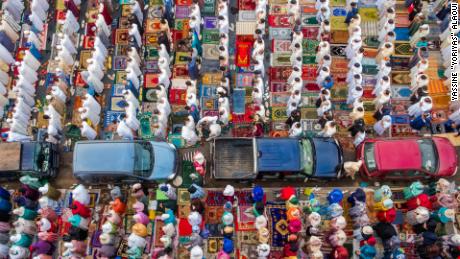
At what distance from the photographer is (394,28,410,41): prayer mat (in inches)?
727

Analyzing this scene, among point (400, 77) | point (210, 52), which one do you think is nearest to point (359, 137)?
point (400, 77)

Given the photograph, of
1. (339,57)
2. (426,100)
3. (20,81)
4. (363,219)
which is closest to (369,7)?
(339,57)

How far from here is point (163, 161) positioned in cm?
1540

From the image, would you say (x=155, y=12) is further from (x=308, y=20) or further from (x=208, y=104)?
(x=308, y=20)

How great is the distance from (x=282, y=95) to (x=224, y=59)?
2813 mm

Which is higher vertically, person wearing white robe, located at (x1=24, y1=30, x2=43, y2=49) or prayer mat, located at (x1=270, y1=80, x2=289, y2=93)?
person wearing white robe, located at (x1=24, y1=30, x2=43, y2=49)

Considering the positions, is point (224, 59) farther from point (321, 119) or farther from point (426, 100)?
point (426, 100)

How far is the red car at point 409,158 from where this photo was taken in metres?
15.0

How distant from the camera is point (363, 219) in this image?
14164mm

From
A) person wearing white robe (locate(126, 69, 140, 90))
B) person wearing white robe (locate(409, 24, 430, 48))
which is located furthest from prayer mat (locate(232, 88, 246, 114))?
A: person wearing white robe (locate(409, 24, 430, 48))

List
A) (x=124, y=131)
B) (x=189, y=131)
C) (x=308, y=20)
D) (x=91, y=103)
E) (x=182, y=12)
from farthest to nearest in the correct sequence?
(x=182, y=12) → (x=308, y=20) → (x=91, y=103) → (x=124, y=131) → (x=189, y=131)

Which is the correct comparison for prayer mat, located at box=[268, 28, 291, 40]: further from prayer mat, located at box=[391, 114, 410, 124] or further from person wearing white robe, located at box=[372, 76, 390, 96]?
prayer mat, located at box=[391, 114, 410, 124]

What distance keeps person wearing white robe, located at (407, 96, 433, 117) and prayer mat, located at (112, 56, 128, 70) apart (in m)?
11.6

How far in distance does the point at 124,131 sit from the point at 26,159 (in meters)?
3.55
